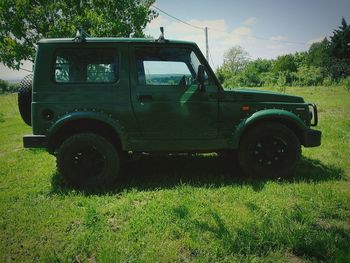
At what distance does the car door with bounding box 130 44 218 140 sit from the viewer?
4898mm

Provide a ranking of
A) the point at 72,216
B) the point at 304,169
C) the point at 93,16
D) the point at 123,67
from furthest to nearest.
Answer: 1. the point at 93,16
2. the point at 304,169
3. the point at 123,67
4. the point at 72,216

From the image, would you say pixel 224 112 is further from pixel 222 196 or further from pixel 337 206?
pixel 337 206

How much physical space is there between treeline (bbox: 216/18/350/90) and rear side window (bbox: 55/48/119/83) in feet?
87.1

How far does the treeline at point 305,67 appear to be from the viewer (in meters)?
49.8

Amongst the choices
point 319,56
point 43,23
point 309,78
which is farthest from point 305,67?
point 43,23

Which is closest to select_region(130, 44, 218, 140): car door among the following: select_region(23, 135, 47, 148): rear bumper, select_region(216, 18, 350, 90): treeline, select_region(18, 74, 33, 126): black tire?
select_region(23, 135, 47, 148): rear bumper

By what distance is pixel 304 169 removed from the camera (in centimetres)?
582

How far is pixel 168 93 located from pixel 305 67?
59.5 m

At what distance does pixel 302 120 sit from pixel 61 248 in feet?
13.7

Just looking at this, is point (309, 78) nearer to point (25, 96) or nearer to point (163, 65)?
point (163, 65)

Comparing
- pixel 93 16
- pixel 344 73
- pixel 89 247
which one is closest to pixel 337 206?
pixel 89 247

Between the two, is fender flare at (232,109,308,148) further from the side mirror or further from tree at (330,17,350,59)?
tree at (330,17,350,59)

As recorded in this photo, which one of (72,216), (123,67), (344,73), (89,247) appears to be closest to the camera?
(89,247)

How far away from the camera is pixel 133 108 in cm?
489
